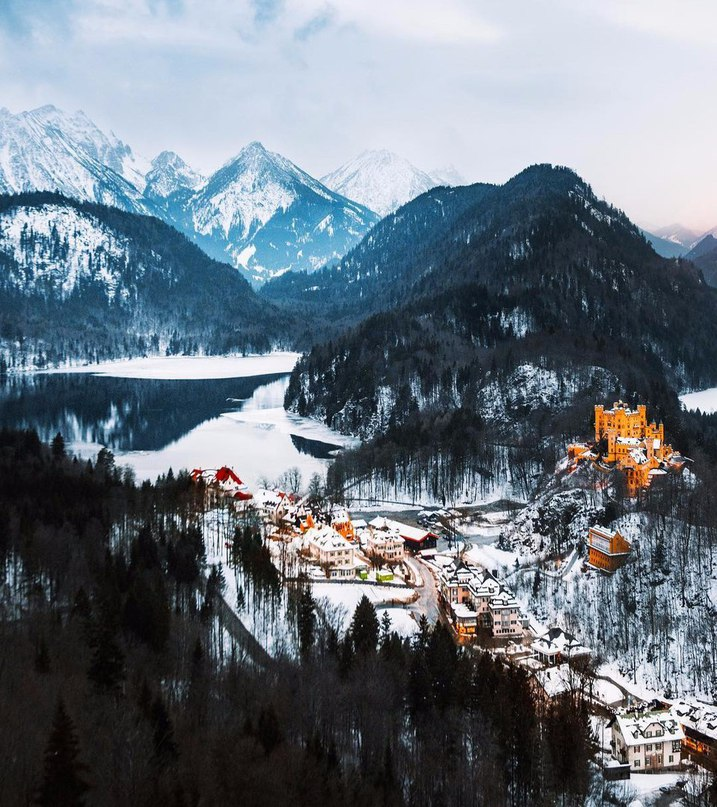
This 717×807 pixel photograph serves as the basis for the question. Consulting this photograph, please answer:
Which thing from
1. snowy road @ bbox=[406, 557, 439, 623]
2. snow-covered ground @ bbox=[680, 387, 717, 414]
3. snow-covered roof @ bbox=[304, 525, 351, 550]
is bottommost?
snowy road @ bbox=[406, 557, 439, 623]

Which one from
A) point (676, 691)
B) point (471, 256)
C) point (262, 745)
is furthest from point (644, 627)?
point (471, 256)

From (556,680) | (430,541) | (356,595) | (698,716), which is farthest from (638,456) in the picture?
(698,716)

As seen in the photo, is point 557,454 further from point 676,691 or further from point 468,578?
point 676,691

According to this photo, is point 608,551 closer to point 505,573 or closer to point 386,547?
point 505,573

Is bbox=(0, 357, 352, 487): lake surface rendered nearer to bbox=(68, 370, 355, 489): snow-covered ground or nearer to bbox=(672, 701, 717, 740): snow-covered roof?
bbox=(68, 370, 355, 489): snow-covered ground

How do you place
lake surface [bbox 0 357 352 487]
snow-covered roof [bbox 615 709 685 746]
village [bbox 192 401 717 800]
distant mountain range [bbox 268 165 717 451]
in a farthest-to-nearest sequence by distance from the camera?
distant mountain range [bbox 268 165 717 451] < lake surface [bbox 0 357 352 487] < village [bbox 192 401 717 800] < snow-covered roof [bbox 615 709 685 746]

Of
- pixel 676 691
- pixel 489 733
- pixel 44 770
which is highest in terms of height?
pixel 44 770

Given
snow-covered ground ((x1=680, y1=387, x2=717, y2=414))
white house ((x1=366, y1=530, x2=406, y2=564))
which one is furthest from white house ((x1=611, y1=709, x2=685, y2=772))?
snow-covered ground ((x1=680, y1=387, x2=717, y2=414))
